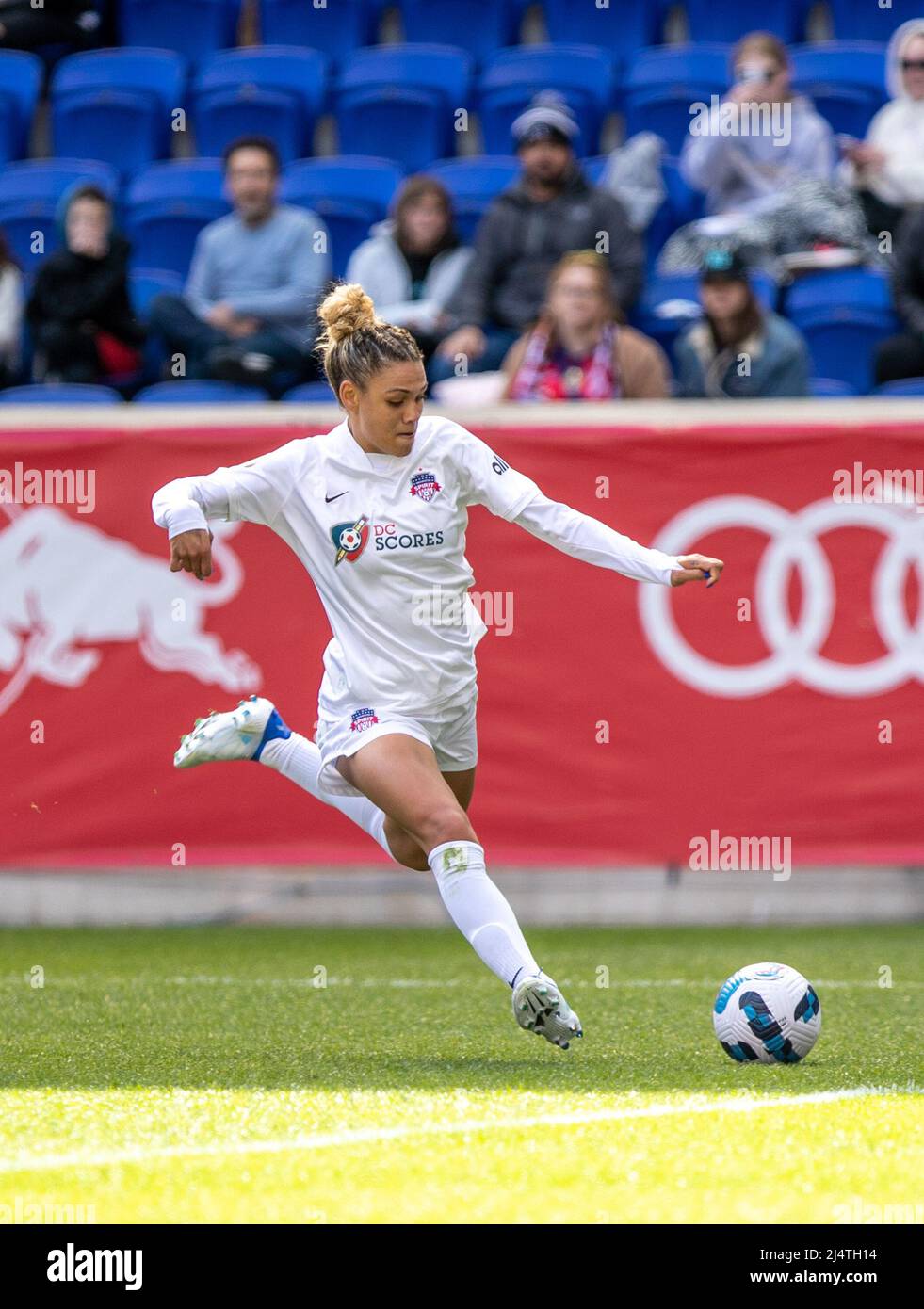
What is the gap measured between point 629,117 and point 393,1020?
7454mm

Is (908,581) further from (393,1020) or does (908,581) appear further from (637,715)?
(393,1020)

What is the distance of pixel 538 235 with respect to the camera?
410 inches

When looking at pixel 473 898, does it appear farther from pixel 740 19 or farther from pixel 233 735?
pixel 740 19

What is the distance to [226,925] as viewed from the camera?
8.94m

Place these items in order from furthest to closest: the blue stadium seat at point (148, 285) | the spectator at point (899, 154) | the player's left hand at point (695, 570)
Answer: the blue stadium seat at point (148, 285) < the spectator at point (899, 154) < the player's left hand at point (695, 570)

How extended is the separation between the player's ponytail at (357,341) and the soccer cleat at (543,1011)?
1.63 m

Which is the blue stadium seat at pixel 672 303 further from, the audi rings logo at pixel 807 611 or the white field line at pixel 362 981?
the white field line at pixel 362 981

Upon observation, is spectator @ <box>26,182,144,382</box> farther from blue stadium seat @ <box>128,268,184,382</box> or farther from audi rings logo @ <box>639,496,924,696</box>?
audi rings logo @ <box>639,496,924,696</box>

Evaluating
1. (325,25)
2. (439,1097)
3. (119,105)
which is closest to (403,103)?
(325,25)

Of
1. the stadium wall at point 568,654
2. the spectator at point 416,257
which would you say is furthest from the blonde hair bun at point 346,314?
the spectator at point 416,257

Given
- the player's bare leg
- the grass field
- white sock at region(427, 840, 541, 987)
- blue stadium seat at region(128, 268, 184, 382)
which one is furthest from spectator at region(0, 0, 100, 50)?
white sock at region(427, 840, 541, 987)

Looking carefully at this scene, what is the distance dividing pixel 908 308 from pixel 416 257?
2516mm

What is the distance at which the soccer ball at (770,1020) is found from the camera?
5.11 meters
